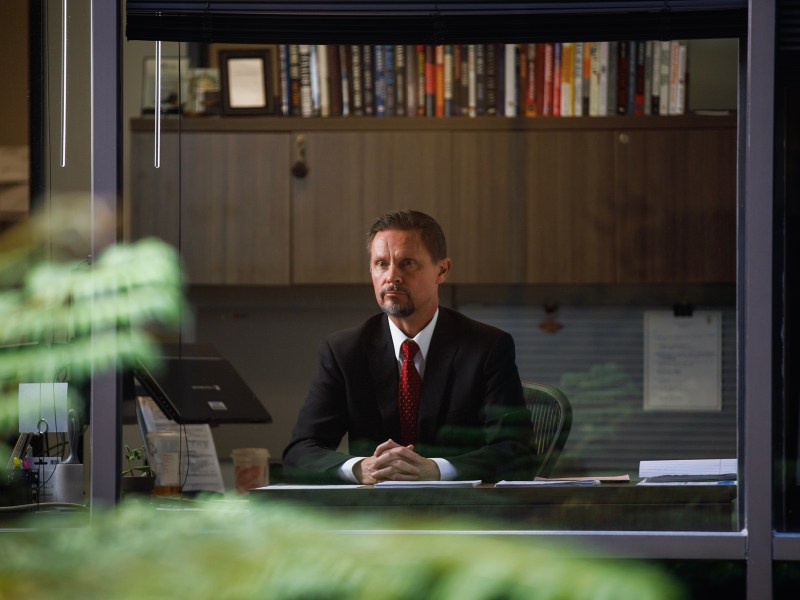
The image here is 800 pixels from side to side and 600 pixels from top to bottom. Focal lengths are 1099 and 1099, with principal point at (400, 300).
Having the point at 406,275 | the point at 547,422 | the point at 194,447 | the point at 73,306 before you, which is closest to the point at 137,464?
the point at 194,447

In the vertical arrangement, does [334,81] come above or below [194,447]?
above

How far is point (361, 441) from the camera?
252 centimetres

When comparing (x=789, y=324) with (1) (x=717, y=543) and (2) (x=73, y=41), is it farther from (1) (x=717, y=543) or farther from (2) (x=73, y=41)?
(2) (x=73, y=41)

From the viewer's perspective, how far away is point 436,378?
2.58m

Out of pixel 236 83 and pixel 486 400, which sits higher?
pixel 236 83

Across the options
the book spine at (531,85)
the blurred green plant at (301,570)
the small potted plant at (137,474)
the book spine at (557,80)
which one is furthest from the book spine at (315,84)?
the blurred green plant at (301,570)

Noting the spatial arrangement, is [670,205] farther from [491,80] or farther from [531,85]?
[491,80]

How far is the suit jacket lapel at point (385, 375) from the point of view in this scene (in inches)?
101

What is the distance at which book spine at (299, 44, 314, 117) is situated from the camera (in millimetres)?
4046

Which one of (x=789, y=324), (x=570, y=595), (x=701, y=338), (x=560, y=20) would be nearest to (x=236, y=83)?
(x=701, y=338)

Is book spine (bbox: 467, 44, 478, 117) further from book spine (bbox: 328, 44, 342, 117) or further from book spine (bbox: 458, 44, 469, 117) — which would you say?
book spine (bbox: 328, 44, 342, 117)

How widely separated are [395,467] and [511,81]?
2.17 metres

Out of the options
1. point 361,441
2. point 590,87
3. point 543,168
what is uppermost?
point 590,87

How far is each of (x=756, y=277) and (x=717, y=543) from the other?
461 millimetres
